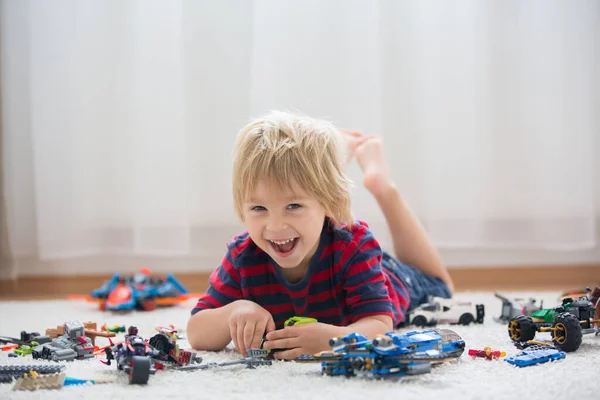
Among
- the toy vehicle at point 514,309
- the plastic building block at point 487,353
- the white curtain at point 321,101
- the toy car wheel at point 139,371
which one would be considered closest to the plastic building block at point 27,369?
the toy car wheel at point 139,371

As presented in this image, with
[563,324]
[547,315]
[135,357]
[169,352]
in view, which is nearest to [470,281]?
[547,315]

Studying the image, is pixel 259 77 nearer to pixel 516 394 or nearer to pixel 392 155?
pixel 392 155

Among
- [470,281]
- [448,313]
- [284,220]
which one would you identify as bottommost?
Answer: [470,281]

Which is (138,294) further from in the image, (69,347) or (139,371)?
(139,371)

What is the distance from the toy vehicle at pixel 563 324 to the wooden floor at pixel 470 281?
809mm

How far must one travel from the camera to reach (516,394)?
2.57 ft

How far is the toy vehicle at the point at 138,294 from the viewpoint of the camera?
166cm

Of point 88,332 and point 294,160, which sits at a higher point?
point 294,160

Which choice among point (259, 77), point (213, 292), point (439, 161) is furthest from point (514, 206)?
point (213, 292)

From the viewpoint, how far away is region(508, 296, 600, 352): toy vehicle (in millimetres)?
1000

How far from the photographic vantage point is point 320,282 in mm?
1149

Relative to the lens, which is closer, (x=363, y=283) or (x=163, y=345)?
(x=163, y=345)

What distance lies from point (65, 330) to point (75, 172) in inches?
44.3

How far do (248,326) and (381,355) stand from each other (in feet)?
0.82
